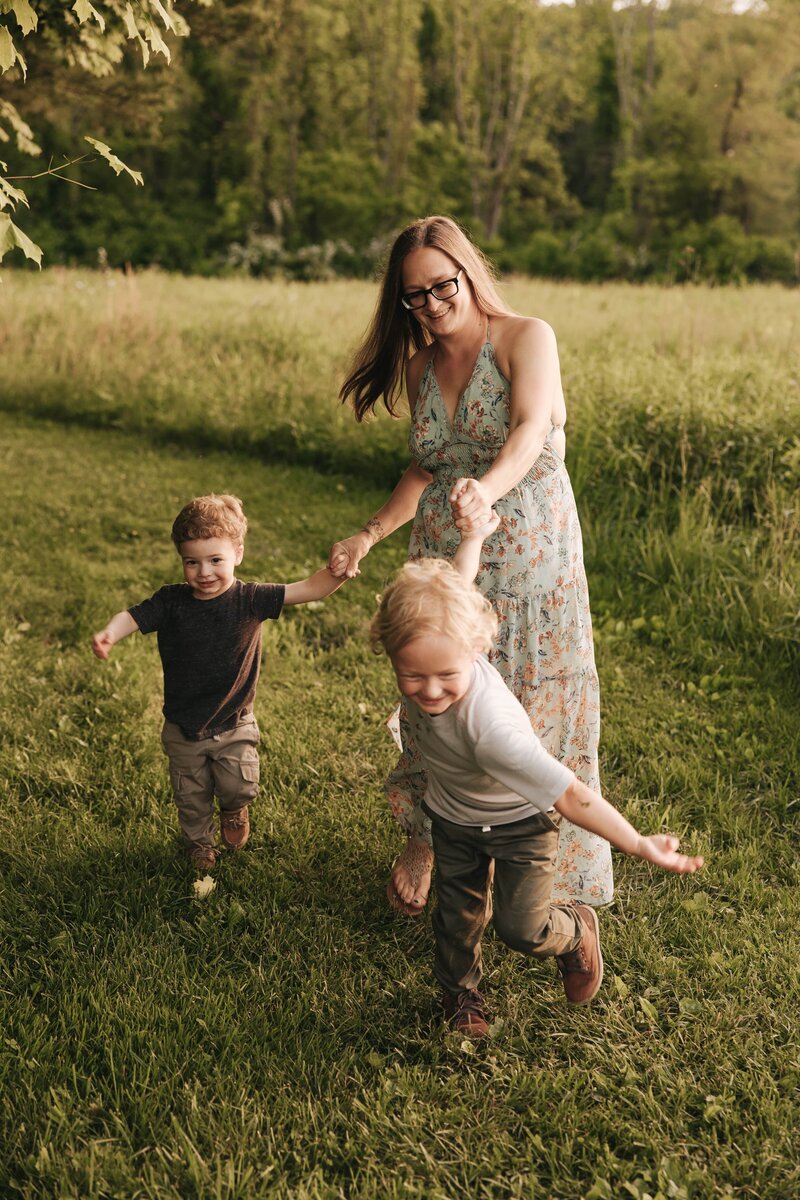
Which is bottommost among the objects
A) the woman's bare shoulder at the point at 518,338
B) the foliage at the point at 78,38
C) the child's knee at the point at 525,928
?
the child's knee at the point at 525,928

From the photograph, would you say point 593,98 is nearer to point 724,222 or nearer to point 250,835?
point 724,222

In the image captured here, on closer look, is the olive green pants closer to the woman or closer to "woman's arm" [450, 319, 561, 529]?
the woman

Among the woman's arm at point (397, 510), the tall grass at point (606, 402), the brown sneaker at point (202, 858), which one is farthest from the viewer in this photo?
the tall grass at point (606, 402)

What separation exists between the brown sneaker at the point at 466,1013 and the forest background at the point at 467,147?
95.5 ft

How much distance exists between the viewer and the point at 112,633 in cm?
298

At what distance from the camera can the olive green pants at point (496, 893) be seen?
257cm

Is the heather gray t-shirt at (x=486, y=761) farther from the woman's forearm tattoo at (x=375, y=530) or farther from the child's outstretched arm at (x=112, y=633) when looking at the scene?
the child's outstretched arm at (x=112, y=633)

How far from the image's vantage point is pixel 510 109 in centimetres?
4006

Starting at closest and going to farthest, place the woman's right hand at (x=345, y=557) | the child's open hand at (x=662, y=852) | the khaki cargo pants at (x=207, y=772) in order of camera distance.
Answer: the child's open hand at (x=662, y=852) < the woman's right hand at (x=345, y=557) < the khaki cargo pants at (x=207, y=772)

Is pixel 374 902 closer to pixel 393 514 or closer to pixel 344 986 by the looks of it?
pixel 344 986

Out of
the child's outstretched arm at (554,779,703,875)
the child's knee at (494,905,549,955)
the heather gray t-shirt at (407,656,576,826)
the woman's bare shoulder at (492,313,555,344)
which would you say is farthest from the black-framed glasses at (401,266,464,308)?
the child's knee at (494,905,549,955)

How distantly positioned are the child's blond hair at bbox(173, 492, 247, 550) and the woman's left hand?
81 cm

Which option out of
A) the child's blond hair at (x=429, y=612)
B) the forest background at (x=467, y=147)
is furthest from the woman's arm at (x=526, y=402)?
the forest background at (x=467, y=147)

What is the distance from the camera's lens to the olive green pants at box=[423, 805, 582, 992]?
2566mm
